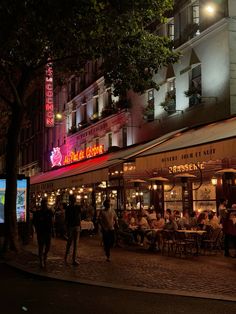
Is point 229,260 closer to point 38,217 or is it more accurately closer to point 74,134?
point 38,217

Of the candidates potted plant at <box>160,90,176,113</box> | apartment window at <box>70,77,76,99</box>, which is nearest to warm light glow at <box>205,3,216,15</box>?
potted plant at <box>160,90,176,113</box>

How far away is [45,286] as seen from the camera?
10.4m

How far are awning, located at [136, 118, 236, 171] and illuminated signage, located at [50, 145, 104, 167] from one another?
42.4 ft

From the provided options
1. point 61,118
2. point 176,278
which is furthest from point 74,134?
point 176,278

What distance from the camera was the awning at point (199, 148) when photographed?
45.7 ft

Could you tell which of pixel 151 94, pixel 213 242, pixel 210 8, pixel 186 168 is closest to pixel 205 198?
pixel 186 168

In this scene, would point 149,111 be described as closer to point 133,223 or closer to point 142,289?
point 133,223

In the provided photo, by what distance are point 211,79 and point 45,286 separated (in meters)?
12.5

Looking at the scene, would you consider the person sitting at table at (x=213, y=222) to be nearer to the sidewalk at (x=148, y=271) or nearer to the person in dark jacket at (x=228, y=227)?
the sidewalk at (x=148, y=271)

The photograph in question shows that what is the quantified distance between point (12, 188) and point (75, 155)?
64.7 ft

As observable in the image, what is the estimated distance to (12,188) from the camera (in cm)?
1588

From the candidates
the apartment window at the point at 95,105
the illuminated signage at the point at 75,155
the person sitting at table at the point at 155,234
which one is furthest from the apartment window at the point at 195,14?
the apartment window at the point at 95,105

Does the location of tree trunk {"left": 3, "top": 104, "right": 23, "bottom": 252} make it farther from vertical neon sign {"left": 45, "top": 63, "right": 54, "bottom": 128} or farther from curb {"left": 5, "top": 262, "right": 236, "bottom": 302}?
vertical neon sign {"left": 45, "top": 63, "right": 54, "bottom": 128}

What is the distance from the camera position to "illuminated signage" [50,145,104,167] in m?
31.7
